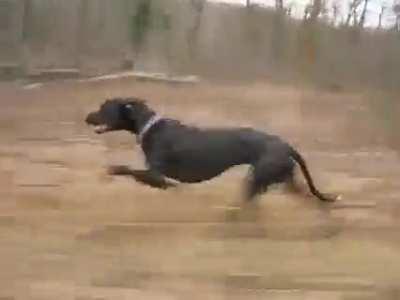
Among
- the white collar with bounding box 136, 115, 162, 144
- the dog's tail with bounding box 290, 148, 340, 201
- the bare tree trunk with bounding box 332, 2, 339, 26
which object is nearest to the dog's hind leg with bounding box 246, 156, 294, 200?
the dog's tail with bounding box 290, 148, 340, 201

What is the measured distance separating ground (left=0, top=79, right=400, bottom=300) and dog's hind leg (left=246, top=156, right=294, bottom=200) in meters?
0.19

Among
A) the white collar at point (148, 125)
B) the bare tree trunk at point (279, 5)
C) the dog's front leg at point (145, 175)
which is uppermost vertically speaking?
the bare tree trunk at point (279, 5)

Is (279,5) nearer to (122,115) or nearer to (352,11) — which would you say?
(352,11)

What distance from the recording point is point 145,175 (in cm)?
451

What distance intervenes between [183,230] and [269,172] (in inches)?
18.0

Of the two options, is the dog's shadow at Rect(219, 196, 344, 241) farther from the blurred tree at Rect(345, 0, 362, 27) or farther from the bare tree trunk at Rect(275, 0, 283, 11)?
the bare tree trunk at Rect(275, 0, 283, 11)

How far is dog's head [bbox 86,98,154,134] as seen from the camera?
15.5ft

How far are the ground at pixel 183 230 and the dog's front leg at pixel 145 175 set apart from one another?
0.54 feet

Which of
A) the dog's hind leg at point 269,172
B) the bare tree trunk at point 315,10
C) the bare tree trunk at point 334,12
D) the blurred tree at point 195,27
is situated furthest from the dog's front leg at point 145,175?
the blurred tree at point 195,27

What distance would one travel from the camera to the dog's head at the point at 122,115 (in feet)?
15.5

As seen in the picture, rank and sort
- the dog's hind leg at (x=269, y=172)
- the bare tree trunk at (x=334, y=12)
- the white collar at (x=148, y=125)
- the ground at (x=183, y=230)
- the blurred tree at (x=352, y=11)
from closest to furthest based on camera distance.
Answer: the ground at (x=183, y=230) < the dog's hind leg at (x=269, y=172) < the white collar at (x=148, y=125) < the blurred tree at (x=352, y=11) < the bare tree trunk at (x=334, y=12)

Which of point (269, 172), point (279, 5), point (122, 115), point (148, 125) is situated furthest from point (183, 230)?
point (279, 5)

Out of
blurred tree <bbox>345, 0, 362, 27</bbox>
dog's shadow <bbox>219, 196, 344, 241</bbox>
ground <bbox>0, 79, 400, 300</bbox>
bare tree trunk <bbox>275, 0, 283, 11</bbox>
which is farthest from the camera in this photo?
bare tree trunk <bbox>275, 0, 283, 11</bbox>

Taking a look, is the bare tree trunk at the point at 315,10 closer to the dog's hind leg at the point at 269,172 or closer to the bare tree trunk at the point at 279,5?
the bare tree trunk at the point at 279,5
